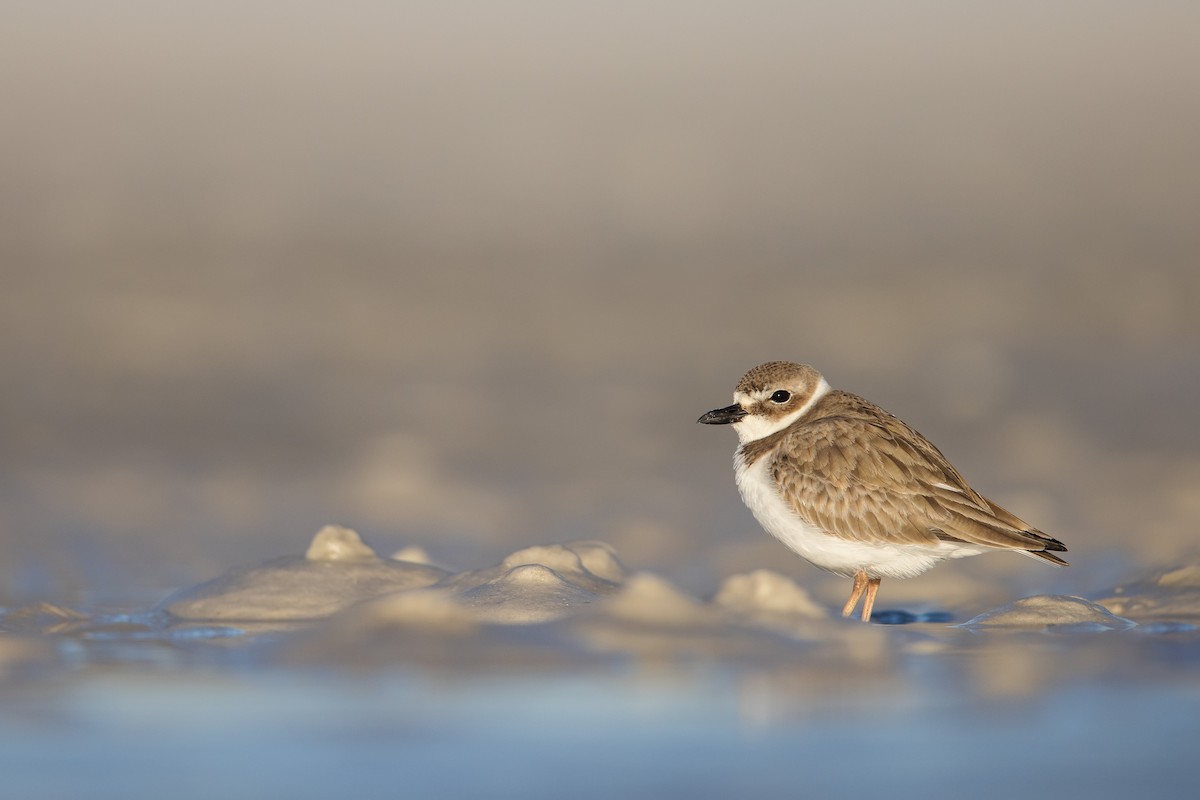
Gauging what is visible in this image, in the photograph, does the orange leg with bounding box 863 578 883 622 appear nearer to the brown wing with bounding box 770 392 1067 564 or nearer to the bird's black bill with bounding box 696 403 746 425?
the brown wing with bounding box 770 392 1067 564

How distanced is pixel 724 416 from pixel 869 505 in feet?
3.79

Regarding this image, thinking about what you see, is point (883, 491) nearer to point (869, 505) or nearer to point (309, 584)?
point (869, 505)

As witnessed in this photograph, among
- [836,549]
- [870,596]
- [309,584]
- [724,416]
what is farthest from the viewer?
[724,416]

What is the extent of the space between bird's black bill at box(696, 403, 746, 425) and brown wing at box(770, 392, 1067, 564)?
1.67ft

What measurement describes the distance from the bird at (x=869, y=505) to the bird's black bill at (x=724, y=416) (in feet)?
1.08

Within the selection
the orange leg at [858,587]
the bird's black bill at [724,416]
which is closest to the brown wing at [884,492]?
the orange leg at [858,587]

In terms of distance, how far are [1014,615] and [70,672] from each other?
3.99m

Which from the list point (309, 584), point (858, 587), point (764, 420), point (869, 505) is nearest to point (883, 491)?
point (869, 505)

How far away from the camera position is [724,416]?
8.62 metres

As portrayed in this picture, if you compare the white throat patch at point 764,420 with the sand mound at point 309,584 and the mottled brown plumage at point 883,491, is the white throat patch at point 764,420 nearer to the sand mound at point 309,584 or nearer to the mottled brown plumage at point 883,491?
the mottled brown plumage at point 883,491

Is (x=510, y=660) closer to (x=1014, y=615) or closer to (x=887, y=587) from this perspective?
(x=1014, y=615)

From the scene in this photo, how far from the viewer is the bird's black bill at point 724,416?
8633 millimetres

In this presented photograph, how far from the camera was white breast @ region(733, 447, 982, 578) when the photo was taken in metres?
7.77

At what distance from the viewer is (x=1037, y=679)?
5.26m
